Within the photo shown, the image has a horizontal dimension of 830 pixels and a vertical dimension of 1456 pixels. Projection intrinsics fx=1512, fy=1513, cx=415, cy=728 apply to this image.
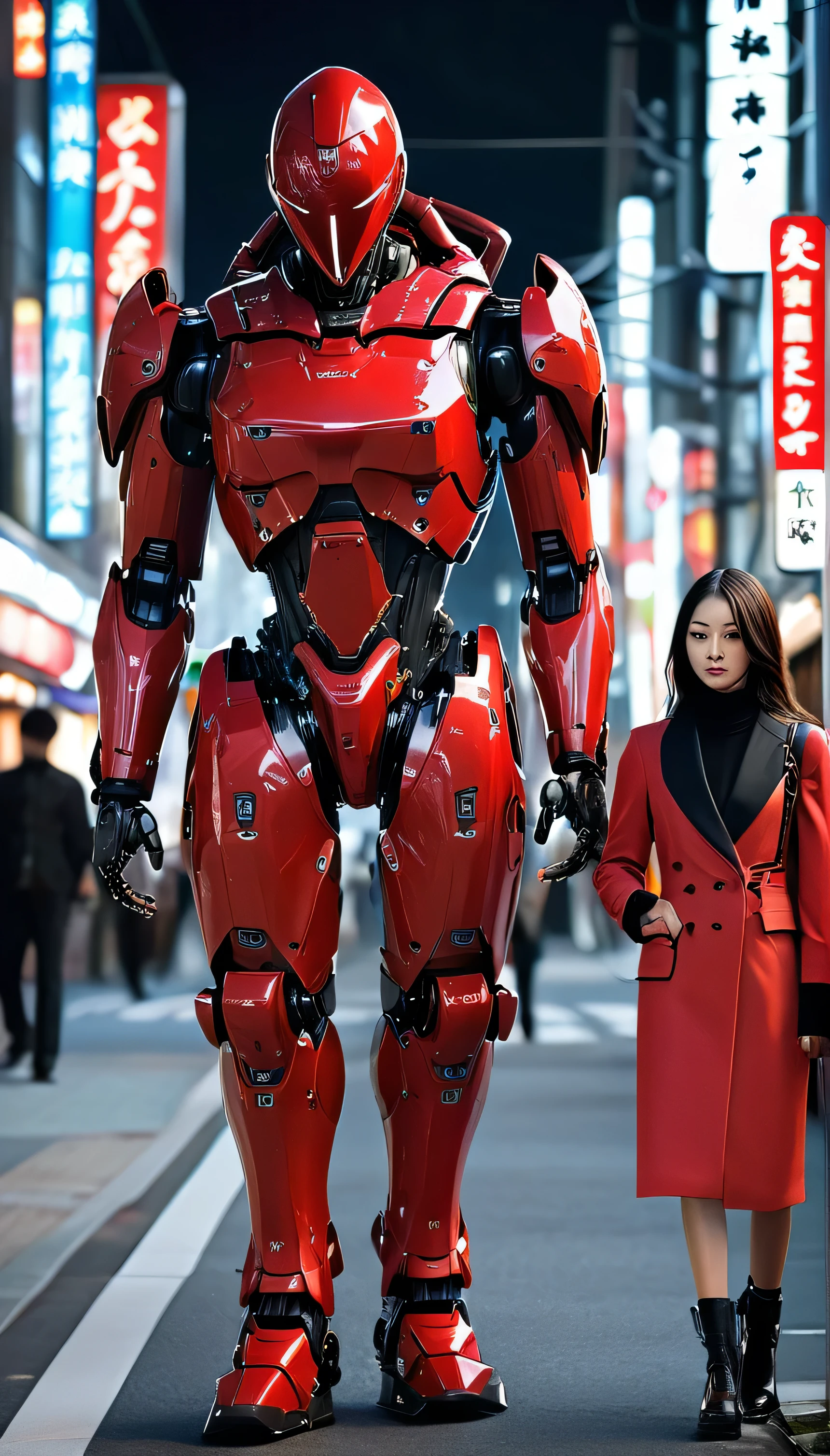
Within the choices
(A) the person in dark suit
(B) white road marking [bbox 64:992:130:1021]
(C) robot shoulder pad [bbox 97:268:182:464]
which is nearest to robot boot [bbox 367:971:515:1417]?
(C) robot shoulder pad [bbox 97:268:182:464]

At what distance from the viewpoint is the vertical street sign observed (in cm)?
282

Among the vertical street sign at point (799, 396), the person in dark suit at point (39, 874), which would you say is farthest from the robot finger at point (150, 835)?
the person in dark suit at point (39, 874)

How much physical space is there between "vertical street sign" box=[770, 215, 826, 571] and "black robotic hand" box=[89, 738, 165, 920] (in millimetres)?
1274

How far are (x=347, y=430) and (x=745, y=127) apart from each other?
3661 mm

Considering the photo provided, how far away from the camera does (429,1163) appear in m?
2.43

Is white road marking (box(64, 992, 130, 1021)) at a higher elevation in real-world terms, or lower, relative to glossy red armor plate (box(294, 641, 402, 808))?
lower

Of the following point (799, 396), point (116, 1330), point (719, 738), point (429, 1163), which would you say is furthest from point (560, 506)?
point (116, 1330)

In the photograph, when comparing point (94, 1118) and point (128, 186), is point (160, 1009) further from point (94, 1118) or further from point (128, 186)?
point (128, 186)

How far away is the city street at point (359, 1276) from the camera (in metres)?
2.29

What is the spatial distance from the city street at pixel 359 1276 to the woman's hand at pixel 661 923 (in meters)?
0.73

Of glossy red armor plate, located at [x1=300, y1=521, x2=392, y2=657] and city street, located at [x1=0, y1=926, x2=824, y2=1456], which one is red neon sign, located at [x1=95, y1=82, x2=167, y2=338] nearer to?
city street, located at [x1=0, y1=926, x2=824, y2=1456]

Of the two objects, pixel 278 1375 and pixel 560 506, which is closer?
pixel 278 1375

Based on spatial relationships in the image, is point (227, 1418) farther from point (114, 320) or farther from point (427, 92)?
point (427, 92)

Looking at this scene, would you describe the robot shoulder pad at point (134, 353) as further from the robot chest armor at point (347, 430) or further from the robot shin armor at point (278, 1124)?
the robot shin armor at point (278, 1124)
